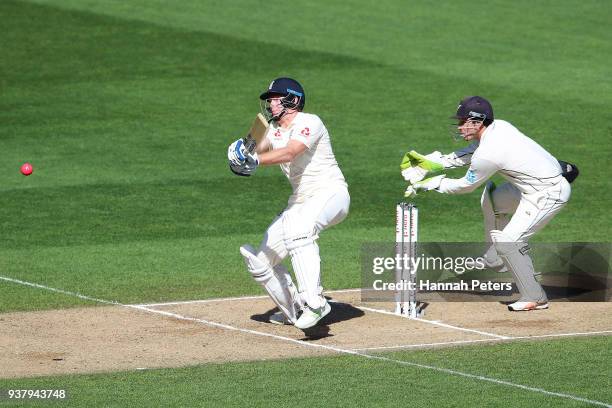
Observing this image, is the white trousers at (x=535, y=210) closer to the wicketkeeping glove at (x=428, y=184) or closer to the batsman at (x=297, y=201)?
the wicketkeeping glove at (x=428, y=184)

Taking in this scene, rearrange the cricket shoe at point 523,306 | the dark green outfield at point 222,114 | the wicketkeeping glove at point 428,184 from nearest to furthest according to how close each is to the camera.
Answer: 1. the wicketkeeping glove at point 428,184
2. the cricket shoe at point 523,306
3. the dark green outfield at point 222,114

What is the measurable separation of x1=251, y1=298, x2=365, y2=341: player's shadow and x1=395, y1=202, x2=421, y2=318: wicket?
17.7 inches

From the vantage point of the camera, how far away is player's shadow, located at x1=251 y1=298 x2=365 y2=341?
1125cm

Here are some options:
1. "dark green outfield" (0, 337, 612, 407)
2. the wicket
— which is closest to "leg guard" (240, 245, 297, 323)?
the wicket

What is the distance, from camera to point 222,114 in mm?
21672

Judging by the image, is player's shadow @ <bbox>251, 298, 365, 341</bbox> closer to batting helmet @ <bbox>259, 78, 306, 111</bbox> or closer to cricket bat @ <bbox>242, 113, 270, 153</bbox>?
cricket bat @ <bbox>242, 113, 270, 153</bbox>

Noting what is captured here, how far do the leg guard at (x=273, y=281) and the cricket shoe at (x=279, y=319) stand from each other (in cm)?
12

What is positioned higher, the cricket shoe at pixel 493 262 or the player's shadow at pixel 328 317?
the cricket shoe at pixel 493 262

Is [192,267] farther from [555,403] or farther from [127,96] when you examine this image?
[127,96]

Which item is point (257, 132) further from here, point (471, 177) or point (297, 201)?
point (471, 177)

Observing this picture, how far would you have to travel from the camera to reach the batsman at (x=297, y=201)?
11109 mm

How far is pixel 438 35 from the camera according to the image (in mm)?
26406

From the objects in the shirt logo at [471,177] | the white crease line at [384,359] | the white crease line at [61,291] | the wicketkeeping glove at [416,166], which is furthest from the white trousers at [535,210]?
the white crease line at [61,291]

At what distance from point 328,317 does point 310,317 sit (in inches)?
38.5
